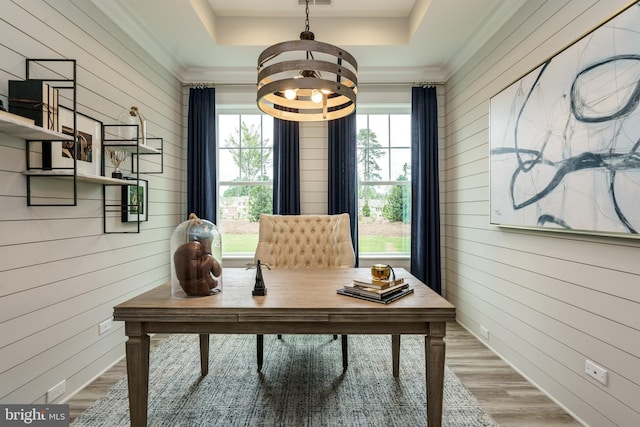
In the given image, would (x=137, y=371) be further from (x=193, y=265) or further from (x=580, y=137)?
(x=580, y=137)

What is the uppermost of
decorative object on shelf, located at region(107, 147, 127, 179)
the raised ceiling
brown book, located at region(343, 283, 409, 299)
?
the raised ceiling

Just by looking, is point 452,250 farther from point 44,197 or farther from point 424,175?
point 44,197

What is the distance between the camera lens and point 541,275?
2.12 m

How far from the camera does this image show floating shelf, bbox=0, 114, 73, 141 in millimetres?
1424

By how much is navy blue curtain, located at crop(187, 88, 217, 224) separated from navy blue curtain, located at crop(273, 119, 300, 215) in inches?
29.8

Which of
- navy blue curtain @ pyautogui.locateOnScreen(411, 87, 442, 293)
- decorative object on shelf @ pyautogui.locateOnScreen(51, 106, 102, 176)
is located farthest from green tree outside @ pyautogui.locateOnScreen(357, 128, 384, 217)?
decorative object on shelf @ pyautogui.locateOnScreen(51, 106, 102, 176)

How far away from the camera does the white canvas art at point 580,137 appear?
58.1 inches

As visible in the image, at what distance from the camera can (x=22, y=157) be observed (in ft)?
5.69

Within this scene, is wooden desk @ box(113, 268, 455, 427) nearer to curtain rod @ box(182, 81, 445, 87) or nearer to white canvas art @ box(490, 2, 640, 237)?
white canvas art @ box(490, 2, 640, 237)

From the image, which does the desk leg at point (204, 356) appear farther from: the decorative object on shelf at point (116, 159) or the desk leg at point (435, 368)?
the desk leg at point (435, 368)

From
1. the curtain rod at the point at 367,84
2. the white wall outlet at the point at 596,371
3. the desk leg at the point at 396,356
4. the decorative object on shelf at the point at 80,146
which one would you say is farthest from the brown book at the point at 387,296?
the curtain rod at the point at 367,84

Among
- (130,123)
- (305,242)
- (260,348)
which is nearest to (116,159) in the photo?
(130,123)

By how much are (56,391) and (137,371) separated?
95cm

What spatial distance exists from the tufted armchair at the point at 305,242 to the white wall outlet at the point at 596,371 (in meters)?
1.66
